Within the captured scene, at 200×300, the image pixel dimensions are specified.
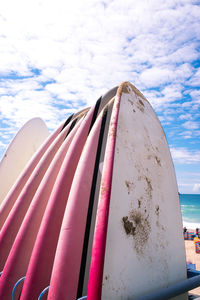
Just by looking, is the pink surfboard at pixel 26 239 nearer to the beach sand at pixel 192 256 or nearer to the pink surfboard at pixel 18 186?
the pink surfboard at pixel 18 186

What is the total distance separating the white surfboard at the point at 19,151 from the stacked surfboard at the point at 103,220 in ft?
4.55

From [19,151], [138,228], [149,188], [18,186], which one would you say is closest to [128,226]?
[138,228]

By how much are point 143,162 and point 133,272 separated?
117 cm

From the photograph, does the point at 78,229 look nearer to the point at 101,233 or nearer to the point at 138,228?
the point at 101,233

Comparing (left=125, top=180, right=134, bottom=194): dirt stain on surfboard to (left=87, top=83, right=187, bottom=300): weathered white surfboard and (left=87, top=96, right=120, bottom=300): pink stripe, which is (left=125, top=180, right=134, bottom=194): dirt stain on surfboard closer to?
(left=87, top=83, right=187, bottom=300): weathered white surfboard

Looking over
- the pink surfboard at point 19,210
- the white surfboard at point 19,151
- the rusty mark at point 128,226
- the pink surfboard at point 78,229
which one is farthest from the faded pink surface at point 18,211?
the white surfboard at point 19,151

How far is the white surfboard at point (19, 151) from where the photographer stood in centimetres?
454

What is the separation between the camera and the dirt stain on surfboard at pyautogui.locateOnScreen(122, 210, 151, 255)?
2.13 metres

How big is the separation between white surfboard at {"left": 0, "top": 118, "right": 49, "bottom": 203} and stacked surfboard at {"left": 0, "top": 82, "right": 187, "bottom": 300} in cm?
139

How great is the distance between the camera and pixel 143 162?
8.57 feet

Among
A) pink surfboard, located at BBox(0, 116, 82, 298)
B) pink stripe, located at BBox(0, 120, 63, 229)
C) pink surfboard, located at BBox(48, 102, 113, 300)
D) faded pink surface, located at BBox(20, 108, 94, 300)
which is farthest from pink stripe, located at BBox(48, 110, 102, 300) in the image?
pink stripe, located at BBox(0, 120, 63, 229)

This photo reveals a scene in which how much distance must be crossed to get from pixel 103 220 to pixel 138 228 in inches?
20.5

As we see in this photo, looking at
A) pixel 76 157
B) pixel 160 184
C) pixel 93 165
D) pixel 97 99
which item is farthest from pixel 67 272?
pixel 97 99

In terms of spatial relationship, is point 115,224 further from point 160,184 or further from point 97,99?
point 97,99
